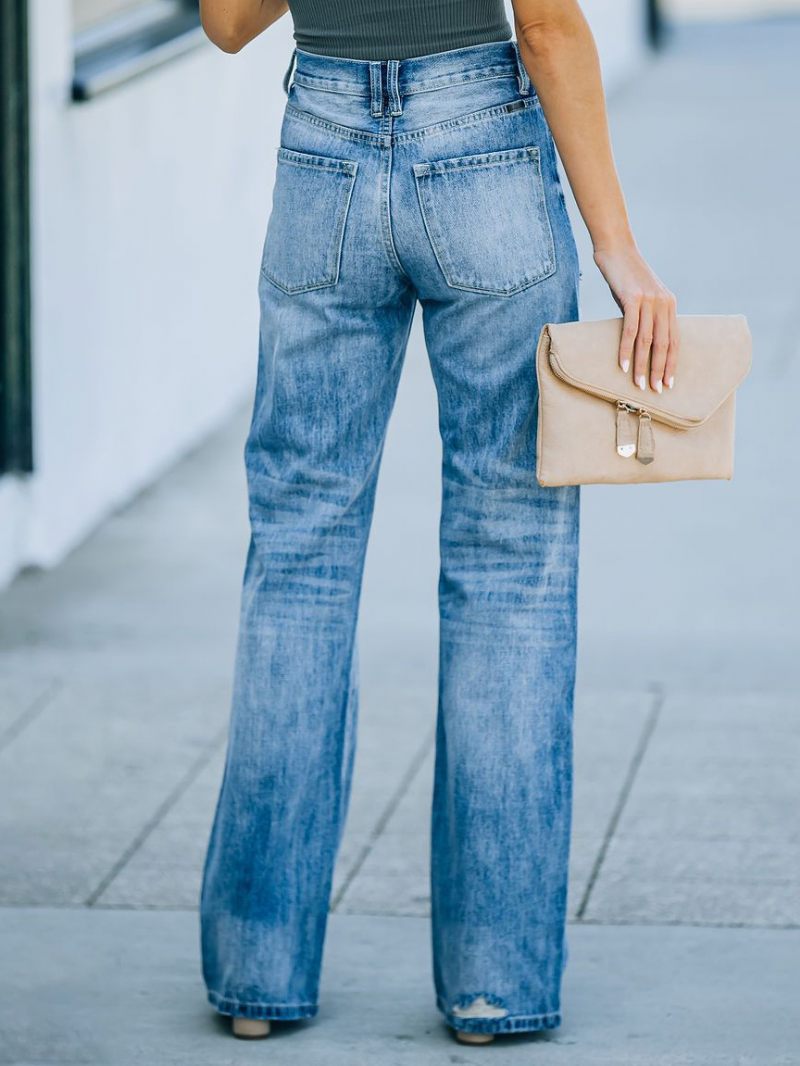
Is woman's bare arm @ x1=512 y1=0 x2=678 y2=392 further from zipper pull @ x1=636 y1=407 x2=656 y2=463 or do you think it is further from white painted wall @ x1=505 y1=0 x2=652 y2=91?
white painted wall @ x1=505 y1=0 x2=652 y2=91

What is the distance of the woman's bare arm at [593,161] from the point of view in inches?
105

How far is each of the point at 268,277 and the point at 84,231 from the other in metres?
3.21

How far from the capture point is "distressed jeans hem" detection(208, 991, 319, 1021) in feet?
9.78

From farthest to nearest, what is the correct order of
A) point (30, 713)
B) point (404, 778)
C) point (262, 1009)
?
point (30, 713) < point (404, 778) < point (262, 1009)

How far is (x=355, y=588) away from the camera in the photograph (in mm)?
2961

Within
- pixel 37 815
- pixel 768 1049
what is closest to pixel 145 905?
pixel 37 815

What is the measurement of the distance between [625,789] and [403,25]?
1882mm

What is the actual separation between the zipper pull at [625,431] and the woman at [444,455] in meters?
0.04

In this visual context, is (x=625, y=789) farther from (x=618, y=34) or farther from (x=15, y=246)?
(x=618, y=34)

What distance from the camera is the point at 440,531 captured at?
9.61 ft

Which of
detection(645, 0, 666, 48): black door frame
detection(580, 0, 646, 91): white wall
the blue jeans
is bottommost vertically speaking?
the blue jeans

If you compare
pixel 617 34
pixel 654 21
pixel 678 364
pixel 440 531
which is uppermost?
pixel 654 21

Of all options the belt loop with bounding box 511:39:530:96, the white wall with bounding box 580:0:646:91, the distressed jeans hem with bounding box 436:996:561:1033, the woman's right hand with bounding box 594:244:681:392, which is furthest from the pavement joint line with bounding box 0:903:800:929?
the white wall with bounding box 580:0:646:91

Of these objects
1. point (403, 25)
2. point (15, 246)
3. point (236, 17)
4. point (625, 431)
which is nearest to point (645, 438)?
point (625, 431)
